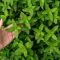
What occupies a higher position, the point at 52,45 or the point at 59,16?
the point at 59,16

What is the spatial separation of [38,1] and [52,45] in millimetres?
340

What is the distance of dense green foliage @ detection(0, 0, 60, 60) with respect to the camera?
1.40 m

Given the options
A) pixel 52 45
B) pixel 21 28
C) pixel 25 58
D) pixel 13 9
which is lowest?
pixel 25 58

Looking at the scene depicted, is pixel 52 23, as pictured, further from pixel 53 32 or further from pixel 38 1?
pixel 38 1

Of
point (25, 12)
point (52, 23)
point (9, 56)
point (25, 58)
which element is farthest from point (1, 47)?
point (52, 23)

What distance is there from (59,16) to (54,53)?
283 millimetres

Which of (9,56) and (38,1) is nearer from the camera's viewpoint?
(38,1)

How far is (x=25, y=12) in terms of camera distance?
147 centimetres

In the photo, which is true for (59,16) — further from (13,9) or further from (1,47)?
(1,47)

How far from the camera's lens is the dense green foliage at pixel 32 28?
1396 mm

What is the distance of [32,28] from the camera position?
1.45 metres

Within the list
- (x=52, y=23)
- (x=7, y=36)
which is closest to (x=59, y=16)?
(x=52, y=23)

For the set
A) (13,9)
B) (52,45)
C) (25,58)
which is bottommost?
(25,58)

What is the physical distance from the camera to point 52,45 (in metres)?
1.45
